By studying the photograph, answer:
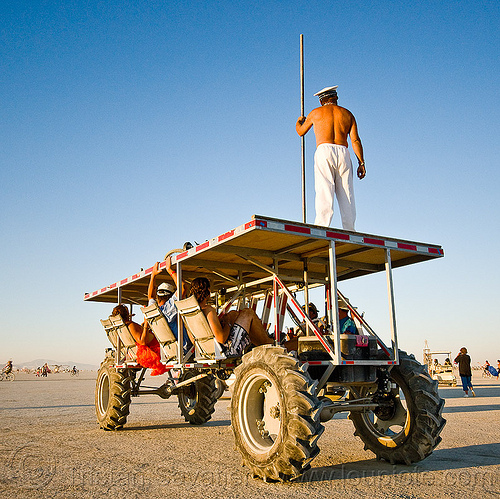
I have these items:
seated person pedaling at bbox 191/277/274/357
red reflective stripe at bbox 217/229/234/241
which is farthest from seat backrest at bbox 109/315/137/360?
red reflective stripe at bbox 217/229/234/241

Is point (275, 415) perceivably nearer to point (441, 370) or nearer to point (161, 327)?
point (161, 327)

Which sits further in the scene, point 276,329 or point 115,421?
point 115,421

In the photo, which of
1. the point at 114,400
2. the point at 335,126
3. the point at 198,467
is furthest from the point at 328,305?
the point at 114,400

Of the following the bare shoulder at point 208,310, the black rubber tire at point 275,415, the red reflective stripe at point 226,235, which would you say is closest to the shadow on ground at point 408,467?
the black rubber tire at point 275,415

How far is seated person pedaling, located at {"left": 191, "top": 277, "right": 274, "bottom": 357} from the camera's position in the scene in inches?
270

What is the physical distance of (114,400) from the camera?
375 inches

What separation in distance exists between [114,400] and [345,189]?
17.9 ft

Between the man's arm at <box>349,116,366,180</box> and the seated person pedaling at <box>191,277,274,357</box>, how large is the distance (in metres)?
2.80

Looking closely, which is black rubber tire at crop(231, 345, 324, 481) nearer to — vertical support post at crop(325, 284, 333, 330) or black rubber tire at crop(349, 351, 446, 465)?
black rubber tire at crop(349, 351, 446, 465)

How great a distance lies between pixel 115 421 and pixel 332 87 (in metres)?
6.69

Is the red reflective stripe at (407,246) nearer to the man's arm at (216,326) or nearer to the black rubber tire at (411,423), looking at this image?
the black rubber tire at (411,423)

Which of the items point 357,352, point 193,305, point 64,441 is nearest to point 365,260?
point 357,352

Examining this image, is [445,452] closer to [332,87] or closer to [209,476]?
[209,476]

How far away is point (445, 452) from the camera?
7125 millimetres
